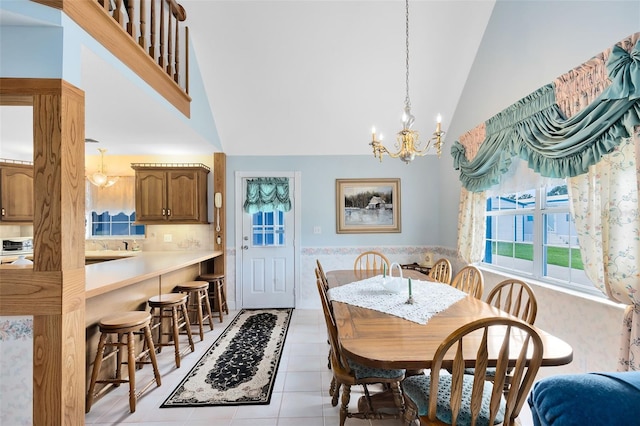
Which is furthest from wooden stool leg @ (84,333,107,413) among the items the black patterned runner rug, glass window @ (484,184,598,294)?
glass window @ (484,184,598,294)

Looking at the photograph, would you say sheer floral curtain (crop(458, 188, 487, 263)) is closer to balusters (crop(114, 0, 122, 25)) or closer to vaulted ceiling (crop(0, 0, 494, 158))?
vaulted ceiling (crop(0, 0, 494, 158))

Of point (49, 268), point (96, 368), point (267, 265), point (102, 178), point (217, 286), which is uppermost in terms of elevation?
point (102, 178)

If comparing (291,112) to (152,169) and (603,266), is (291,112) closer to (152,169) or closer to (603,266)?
(152,169)

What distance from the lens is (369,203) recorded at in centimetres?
441

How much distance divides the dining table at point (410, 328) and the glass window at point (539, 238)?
96 cm

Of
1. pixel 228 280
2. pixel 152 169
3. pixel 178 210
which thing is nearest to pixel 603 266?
pixel 228 280

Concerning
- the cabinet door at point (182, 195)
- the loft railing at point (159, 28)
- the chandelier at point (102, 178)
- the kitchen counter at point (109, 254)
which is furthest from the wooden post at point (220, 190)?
the chandelier at point (102, 178)

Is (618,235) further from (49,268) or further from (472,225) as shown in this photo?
(49,268)

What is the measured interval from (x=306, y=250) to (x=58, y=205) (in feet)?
10.5

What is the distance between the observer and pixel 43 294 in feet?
4.71

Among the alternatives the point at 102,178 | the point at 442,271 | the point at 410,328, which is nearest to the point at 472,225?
the point at 442,271

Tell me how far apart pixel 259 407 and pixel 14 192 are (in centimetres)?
453

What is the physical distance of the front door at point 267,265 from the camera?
4363 millimetres

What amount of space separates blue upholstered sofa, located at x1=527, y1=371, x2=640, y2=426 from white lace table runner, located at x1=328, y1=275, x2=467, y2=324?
34.4 inches
